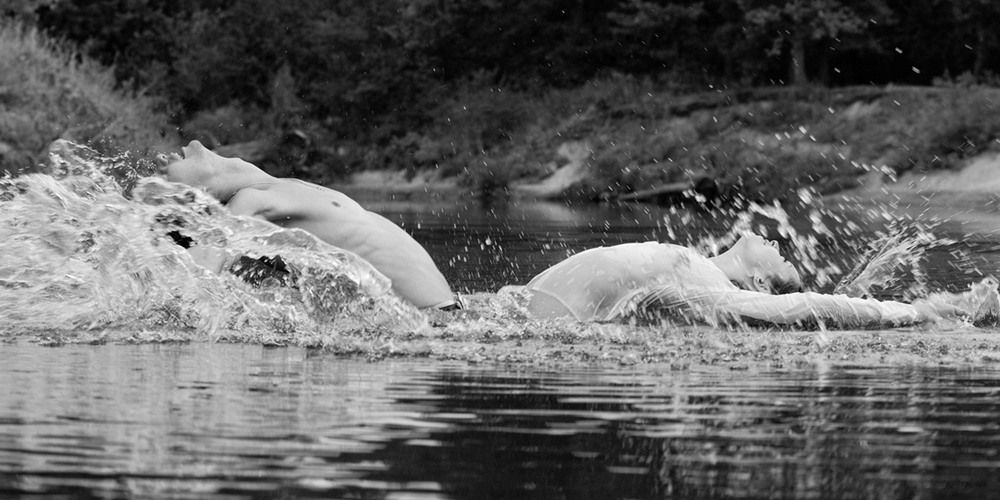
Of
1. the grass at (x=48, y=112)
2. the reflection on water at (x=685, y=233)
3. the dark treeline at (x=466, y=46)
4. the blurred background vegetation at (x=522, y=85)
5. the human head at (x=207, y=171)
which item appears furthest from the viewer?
the dark treeline at (x=466, y=46)

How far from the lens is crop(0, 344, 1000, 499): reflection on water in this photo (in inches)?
168

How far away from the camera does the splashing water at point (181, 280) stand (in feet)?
27.2

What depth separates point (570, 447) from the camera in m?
4.84

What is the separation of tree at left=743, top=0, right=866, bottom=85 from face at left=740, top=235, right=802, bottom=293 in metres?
31.7

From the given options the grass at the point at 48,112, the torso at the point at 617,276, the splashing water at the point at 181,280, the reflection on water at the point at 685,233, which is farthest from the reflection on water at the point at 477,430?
the grass at the point at 48,112

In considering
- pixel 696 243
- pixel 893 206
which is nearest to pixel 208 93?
pixel 893 206

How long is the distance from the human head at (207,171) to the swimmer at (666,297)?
1.82 metres

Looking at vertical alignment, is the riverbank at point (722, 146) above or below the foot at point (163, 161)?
above

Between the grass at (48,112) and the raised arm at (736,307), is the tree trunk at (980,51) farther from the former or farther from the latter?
the raised arm at (736,307)

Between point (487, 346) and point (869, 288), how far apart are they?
4.47 meters

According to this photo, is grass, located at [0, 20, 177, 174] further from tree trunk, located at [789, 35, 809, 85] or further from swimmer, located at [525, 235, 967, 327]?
tree trunk, located at [789, 35, 809, 85]

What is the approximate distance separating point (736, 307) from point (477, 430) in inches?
149

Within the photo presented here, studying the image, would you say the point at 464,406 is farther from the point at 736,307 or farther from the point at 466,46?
the point at 466,46

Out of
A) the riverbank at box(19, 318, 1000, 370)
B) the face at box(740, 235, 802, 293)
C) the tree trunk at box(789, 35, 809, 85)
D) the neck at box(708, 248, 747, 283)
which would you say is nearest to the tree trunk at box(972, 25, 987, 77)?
the tree trunk at box(789, 35, 809, 85)
